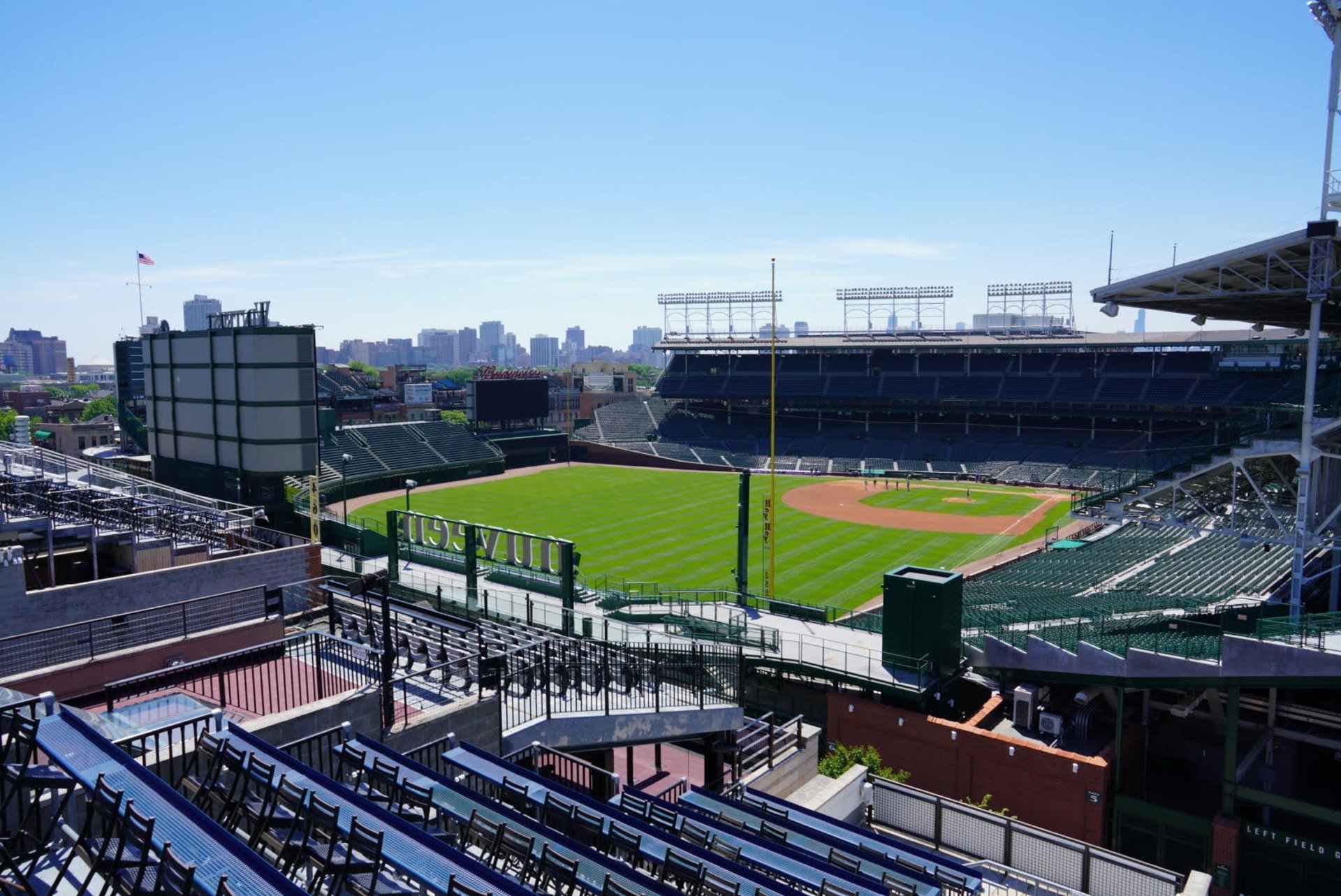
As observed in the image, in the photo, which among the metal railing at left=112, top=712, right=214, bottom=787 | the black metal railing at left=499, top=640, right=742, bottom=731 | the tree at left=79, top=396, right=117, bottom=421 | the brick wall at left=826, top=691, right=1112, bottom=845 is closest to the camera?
the metal railing at left=112, top=712, right=214, bottom=787

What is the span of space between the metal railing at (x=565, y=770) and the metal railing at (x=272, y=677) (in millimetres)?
2409

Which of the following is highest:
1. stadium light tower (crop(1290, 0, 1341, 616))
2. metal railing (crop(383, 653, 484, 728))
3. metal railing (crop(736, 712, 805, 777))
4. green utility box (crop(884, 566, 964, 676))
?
stadium light tower (crop(1290, 0, 1341, 616))

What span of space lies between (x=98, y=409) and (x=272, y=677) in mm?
110776

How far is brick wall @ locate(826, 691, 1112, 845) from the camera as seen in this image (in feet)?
55.3

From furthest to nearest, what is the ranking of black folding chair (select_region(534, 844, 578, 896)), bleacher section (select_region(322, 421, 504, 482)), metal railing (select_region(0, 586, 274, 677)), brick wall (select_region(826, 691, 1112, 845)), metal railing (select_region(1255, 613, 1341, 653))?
bleacher section (select_region(322, 421, 504, 482))
brick wall (select_region(826, 691, 1112, 845))
metal railing (select_region(1255, 613, 1341, 653))
metal railing (select_region(0, 586, 274, 677))
black folding chair (select_region(534, 844, 578, 896))

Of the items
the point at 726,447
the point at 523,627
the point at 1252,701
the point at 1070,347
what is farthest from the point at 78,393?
the point at 1252,701

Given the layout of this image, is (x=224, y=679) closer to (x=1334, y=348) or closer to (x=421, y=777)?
(x=421, y=777)

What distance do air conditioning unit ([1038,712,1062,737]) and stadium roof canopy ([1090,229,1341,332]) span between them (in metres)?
9.97

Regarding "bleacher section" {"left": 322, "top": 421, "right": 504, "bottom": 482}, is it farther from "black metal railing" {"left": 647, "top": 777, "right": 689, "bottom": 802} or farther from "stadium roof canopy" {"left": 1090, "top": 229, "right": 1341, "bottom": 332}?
"stadium roof canopy" {"left": 1090, "top": 229, "right": 1341, "bottom": 332}

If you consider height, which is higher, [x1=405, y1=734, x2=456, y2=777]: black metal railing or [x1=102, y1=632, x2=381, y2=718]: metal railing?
[x1=102, y1=632, x2=381, y2=718]: metal railing

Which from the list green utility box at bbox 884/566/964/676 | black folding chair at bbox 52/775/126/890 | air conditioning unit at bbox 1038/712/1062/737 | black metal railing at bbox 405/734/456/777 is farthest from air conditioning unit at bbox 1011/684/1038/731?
black folding chair at bbox 52/775/126/890

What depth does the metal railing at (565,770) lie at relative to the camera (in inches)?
492

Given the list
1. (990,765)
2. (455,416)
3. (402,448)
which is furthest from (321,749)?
(455,416)

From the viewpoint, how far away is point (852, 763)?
16984 millimetres
